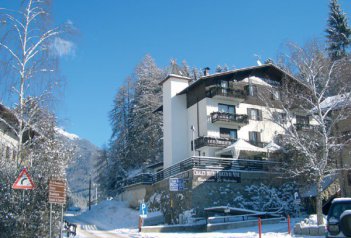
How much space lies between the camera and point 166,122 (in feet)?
151

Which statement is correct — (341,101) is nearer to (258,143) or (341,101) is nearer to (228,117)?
(228,117)

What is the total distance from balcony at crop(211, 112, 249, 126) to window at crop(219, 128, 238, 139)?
2.95 ft

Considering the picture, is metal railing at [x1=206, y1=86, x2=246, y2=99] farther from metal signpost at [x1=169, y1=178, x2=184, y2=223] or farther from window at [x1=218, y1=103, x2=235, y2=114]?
metal signpost at [x1=169, y1=178, x2=184, y2=223]

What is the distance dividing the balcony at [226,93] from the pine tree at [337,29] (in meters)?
20.1

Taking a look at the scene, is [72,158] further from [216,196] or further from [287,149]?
[287,149]

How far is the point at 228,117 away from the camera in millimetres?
42719

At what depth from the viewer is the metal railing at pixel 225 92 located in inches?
1689

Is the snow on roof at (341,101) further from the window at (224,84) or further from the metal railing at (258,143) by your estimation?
the window at (224,84)

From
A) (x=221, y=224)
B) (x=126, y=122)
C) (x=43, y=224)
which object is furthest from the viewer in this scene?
(x=126, y=122)

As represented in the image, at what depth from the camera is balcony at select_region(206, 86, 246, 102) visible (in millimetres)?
42938

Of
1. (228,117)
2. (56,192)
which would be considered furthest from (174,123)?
(56,192)

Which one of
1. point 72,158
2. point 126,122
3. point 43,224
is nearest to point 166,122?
point 126,122

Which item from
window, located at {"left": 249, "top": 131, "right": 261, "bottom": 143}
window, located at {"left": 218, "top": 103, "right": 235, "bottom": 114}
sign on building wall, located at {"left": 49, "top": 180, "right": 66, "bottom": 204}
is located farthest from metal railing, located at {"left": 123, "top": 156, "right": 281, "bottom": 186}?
sign on building wall, located at {"left": 49, "top": 180, "right": 66, "bottom": 204}

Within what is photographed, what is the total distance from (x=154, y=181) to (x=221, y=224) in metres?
16.2
